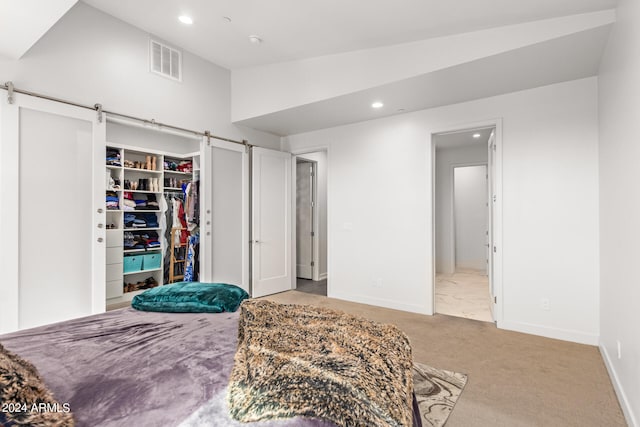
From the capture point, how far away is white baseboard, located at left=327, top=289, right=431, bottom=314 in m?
3.95

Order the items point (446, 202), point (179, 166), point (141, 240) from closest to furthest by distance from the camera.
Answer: point (141, 240) < point (179, 166) < point (446, 202)

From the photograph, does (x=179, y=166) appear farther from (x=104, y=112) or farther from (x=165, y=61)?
(x=104, y=112)

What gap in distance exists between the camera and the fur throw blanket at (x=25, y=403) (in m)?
0.81

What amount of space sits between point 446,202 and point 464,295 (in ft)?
7.16

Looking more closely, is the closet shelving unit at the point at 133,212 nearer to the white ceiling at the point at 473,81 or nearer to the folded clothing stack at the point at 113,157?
the folded clothing stack at the point at 113,157

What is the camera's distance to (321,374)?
1.05m

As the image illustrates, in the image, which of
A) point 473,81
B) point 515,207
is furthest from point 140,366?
point 515,207

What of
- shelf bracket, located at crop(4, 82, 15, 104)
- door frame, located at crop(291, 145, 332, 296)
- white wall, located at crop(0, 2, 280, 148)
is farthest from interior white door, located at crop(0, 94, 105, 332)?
door frame, located at crop(291, 145, 332, 296)

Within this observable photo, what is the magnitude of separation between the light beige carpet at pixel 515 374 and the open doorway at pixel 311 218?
2.37 metres

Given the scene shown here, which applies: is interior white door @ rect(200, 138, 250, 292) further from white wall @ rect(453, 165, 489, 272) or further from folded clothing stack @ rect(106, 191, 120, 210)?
white wall @ rect(453, 165, 489, 272)

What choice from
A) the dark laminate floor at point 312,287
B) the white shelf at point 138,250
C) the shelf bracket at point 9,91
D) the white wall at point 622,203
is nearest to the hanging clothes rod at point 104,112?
the shelf bracket at point 9,91

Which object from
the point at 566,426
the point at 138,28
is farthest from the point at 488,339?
the point at 138,28

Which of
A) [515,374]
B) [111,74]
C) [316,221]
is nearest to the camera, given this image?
[515,374]

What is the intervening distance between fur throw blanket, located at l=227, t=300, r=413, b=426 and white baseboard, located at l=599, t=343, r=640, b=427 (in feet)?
4.70
